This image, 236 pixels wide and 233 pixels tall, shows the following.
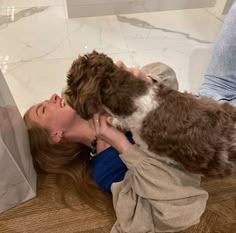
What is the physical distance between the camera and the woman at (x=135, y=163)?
38.6 inches

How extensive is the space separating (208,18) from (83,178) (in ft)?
4.85

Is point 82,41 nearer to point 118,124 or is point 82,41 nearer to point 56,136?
point 56,136

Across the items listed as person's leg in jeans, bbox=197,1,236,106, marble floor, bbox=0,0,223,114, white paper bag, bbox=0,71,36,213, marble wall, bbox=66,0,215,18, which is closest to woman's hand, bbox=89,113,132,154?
white paper bag, bbox=0,71,36,213

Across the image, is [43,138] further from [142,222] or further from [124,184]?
[142,222]

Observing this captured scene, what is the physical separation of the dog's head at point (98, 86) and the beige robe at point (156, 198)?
0.68 feet

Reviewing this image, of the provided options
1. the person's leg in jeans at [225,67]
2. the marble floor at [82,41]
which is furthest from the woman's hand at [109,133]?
the marble floor at [82,41]

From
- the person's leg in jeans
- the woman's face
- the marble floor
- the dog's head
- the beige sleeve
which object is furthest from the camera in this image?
the marble floor

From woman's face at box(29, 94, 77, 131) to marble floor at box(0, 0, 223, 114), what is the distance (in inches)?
17.4

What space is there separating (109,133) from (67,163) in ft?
1.05

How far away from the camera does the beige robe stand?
97 centimetres

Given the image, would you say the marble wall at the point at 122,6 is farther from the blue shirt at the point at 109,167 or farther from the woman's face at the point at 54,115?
the blue shirt at the point at 109,167

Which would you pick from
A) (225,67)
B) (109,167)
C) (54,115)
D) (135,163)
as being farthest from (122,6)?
(135,163)

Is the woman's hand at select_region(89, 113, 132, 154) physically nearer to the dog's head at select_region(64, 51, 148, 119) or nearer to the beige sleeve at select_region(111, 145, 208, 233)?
the beige sleeve at select_region(111, 145, 208, 233)

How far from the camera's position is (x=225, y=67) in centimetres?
130
